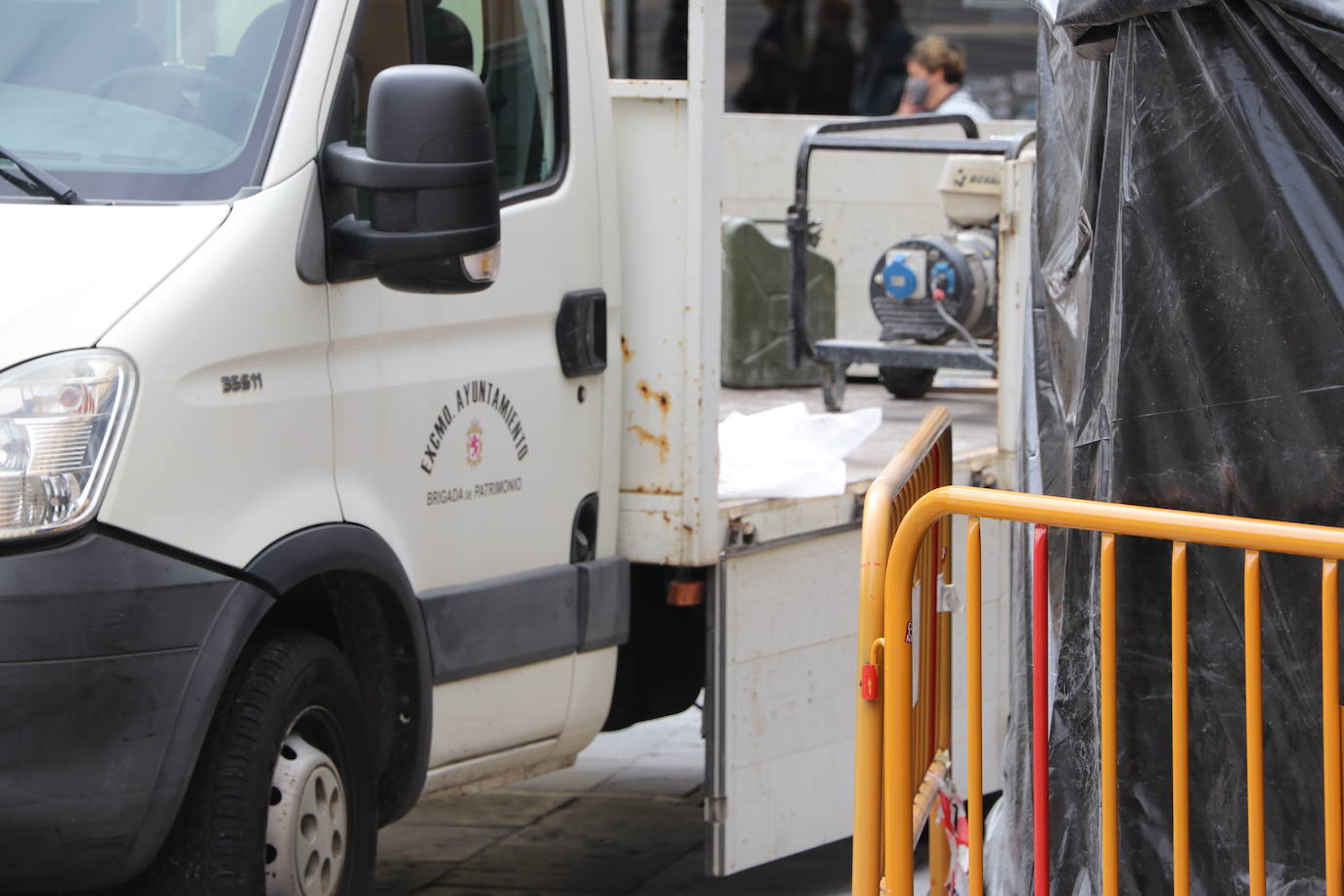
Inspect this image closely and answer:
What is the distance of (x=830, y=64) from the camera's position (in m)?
13.5

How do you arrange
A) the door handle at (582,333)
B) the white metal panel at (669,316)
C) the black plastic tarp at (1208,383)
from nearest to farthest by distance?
the black plastic tarp at (1208,383), the door handle at (582,333), the white metal panel at (669,316)

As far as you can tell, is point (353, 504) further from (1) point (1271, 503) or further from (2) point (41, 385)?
(1) point (1271, 503)

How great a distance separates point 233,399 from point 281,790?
2.35ft

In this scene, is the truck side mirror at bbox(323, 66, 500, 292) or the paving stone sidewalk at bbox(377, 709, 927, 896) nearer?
the truck side mirror at bbox(323, 66, 500, 292)

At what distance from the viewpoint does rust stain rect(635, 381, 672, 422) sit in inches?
175

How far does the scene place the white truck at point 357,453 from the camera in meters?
3.13

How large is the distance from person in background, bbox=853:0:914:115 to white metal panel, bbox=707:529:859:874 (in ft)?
24.3

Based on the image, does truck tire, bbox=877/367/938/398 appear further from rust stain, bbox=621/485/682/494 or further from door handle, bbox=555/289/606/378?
door handle, bbox=555/289/606/378

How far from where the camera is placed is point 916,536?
9.14 feet

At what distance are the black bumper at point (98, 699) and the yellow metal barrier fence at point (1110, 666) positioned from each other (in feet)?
3.72

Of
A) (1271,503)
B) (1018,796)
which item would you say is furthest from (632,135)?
(1271,503)

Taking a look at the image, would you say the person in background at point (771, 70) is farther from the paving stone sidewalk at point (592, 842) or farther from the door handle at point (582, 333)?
the door handle at point (582, 333)

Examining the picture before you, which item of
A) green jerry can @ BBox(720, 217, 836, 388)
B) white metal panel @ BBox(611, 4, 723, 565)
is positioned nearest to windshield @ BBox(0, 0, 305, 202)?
white metal panel @ BBox(611, 4, 723, 565)

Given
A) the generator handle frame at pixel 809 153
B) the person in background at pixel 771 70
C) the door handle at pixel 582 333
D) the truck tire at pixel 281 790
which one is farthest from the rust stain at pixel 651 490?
the person in background at pixel 771 70
